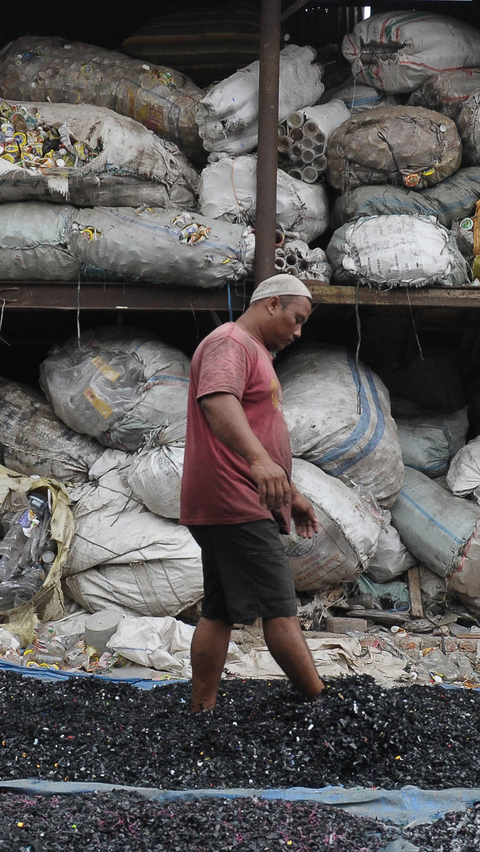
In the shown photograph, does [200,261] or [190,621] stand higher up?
[200,261]

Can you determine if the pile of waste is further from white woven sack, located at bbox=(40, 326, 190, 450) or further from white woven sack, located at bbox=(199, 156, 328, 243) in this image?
white woven sack, located at bbox=(40, 326, 190, 450)

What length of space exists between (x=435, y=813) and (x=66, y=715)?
47.2 inches

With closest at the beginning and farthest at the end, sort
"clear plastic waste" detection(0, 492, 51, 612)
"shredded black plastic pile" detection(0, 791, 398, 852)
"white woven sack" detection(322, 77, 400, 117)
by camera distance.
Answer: "shredded black plastic pile" detection(0, 791, 398, 852) → "clear plastic waste" detection(0, 492, 51, 612) → "white woven sack" detection(322, 77, 400, 117)

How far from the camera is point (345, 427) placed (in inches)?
180

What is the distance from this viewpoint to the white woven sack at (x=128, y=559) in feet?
14.5

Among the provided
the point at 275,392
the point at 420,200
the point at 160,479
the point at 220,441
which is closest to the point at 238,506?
the point at 220,441

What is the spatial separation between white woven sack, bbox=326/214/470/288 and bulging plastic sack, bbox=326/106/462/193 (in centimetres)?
35

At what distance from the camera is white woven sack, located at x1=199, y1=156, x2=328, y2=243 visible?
467cm

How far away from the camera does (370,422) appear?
4656mm

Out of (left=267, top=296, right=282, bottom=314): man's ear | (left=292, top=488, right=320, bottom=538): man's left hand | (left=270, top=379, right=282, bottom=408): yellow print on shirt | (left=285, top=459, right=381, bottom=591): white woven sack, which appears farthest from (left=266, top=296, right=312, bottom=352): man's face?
(left=285, top=459, right=381, bottom=591): white woven sack

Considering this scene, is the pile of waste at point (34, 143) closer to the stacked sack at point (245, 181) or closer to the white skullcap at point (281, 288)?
the stacked sack at point (245, 181)

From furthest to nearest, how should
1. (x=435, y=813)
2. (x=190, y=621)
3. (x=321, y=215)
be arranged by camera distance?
1. (x=321, y=215)
2. (x=190, y=621)
3. (x=435, y=813)

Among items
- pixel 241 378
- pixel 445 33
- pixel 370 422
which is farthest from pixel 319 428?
pixel 445 33

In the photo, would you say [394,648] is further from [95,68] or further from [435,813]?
[95,68]
